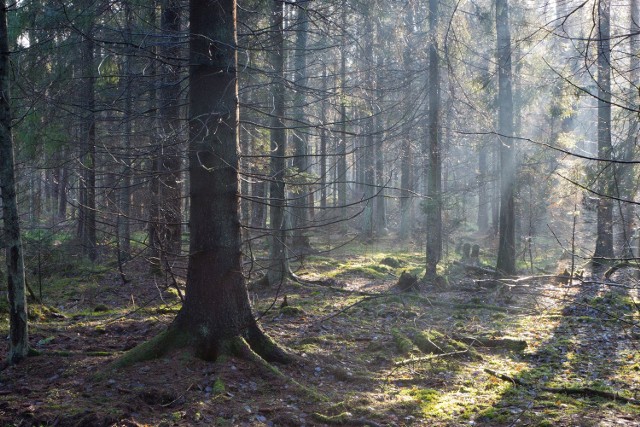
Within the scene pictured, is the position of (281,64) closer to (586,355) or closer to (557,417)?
(586,355)

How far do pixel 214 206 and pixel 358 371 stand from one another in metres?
2.87

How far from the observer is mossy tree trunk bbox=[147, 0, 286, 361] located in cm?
636

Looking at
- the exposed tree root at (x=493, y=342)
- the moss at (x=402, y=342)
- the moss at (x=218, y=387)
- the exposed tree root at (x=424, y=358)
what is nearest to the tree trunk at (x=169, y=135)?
the moss at (x=218, y=387)

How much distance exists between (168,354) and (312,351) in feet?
7.16

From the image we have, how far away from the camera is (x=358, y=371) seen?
7.12 meters

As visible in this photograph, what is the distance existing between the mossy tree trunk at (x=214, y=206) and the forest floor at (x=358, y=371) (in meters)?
0.35

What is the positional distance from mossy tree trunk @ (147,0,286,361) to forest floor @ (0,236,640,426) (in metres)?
0.35

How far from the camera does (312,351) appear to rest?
766 cm

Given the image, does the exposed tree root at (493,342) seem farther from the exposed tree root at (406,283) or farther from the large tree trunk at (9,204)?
the large tree trunk at (9,204)

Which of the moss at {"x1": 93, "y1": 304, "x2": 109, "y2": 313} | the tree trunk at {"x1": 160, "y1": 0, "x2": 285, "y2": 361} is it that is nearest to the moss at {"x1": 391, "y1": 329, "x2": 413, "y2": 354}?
the tree trunk at {"x1": 160, "y1": 0, "x2": 285, "y2": 361}

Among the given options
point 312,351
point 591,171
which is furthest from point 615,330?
point 591,171

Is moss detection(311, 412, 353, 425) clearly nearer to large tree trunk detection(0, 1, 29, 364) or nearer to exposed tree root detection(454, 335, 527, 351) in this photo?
large tree trunk detection(0, 1, 29, 364)

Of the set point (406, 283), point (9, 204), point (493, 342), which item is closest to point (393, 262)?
point (406, 283)

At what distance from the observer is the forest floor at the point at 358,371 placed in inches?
211
